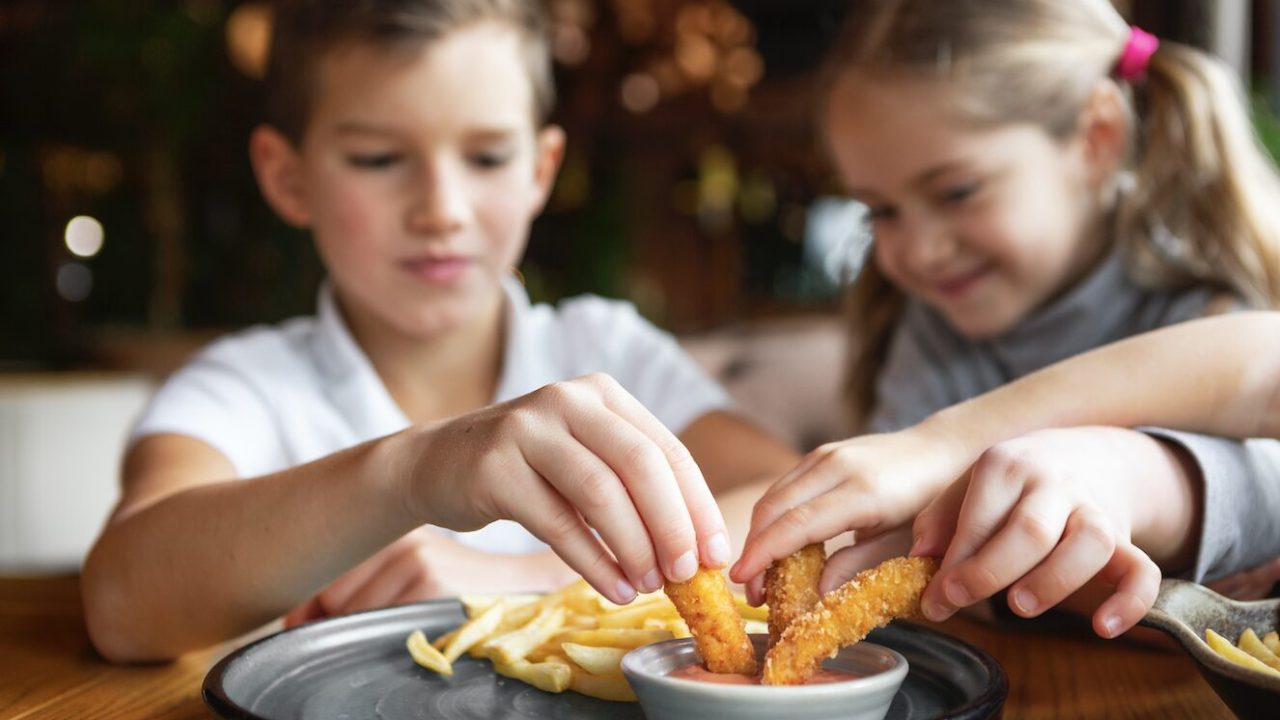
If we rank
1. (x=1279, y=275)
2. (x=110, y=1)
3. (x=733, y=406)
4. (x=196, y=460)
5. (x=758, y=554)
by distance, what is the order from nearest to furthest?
(x=758, y=554) < (x=196, y=460) < (x=1279, y=275) < (x=733, y=406) < (x=110, y=1)

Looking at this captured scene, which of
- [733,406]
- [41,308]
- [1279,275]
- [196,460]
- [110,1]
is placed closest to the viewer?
[196,460]

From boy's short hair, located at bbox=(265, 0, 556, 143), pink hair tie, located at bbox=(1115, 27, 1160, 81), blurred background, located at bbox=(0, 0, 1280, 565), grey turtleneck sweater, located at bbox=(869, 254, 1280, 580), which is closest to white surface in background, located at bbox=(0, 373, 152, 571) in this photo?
blurred background, located at bbox=(0, 0, 1280, 565)

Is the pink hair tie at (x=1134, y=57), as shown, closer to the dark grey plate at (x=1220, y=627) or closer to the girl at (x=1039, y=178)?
the girl at (x=1039, y=178)

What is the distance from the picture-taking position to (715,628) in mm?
875

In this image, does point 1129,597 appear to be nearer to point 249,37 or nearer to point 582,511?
point 582,511

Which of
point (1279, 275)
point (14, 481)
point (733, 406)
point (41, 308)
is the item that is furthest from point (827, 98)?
point (41, 308)

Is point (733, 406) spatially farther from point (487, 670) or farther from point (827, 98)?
point (487, 670)

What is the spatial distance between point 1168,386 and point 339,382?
3.86 ft

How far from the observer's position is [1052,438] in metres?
1.01

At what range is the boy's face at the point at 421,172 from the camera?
168cm

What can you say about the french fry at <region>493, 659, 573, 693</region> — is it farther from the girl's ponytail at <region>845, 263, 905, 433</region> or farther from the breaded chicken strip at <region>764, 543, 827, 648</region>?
the girl's ponytail at <region>845, 263, 905, 433</region>

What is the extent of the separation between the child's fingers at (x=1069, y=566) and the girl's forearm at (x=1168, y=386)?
0.24 meters

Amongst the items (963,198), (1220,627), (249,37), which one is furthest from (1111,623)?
(249,37)

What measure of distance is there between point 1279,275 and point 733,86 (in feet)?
21.4
